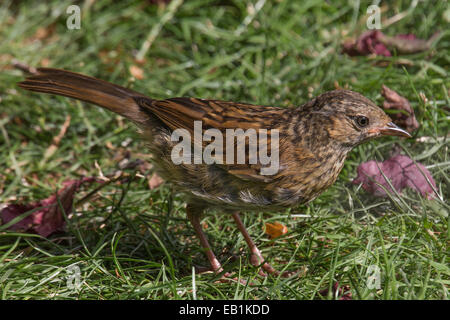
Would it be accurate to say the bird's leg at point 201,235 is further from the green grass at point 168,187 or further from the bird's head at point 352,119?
the bird's head at point 352,119

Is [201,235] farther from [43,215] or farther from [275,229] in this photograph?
[43,215]

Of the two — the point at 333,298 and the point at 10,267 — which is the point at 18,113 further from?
the point at 333,298

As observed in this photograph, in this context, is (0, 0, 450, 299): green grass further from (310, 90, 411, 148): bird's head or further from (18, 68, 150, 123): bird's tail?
(18, 68, 150, 123): bird's tail

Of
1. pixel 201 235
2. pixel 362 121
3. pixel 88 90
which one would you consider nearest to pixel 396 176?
pixel 362 121

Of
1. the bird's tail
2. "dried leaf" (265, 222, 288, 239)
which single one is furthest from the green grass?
the bird's tail

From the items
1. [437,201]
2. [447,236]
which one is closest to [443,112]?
[437,201]
